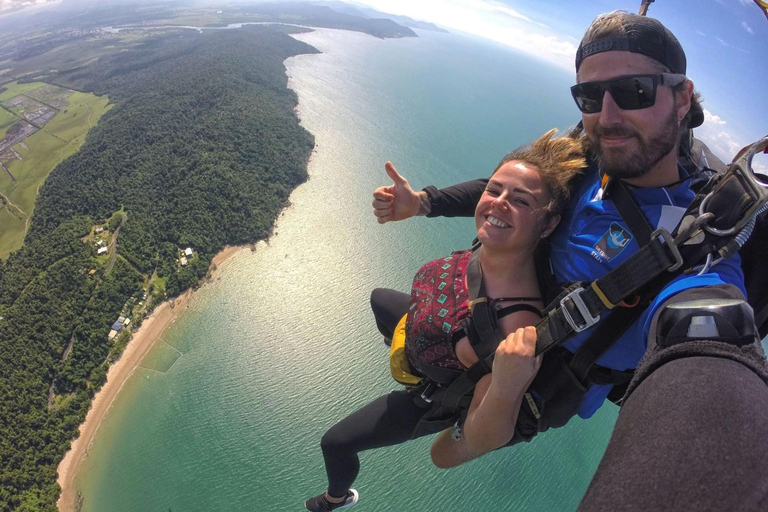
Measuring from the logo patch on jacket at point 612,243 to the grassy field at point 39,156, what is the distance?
23004mm

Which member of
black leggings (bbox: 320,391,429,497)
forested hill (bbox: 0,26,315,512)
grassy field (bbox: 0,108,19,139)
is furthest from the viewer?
grassy field (bbox: 0,108,19,139)

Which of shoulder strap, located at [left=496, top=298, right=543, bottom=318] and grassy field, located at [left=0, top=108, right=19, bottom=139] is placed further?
grassy field, located at [left=0, top=108, right=19, bottom=139]

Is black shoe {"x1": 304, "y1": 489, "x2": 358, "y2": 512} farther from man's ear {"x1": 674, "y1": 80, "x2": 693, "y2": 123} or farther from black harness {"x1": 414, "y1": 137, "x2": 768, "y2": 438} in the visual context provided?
man's ear {"x1": 674, "y1": 80, "x2": 693, "y2": 123}

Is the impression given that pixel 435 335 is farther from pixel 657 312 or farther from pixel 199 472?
pixel 199 472

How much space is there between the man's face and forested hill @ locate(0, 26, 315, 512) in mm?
12921

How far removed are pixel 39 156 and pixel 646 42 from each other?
108 ft

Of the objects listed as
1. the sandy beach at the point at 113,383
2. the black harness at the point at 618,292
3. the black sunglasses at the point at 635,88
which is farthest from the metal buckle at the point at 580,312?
the sandy beach at the point at 113,383

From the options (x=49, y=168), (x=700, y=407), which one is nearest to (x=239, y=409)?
(x=700, y=407)

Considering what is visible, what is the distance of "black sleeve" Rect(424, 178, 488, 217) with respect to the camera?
4.94ft

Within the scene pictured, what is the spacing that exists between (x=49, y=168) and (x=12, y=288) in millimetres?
12366

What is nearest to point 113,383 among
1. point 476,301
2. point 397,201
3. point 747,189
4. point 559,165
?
point 397,201

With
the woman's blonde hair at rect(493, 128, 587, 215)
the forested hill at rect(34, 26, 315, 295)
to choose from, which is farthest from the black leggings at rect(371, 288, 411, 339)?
the forested hill at rect(34, 26, 315, 295)

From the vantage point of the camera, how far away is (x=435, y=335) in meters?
1.24

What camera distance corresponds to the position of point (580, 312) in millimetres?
814
